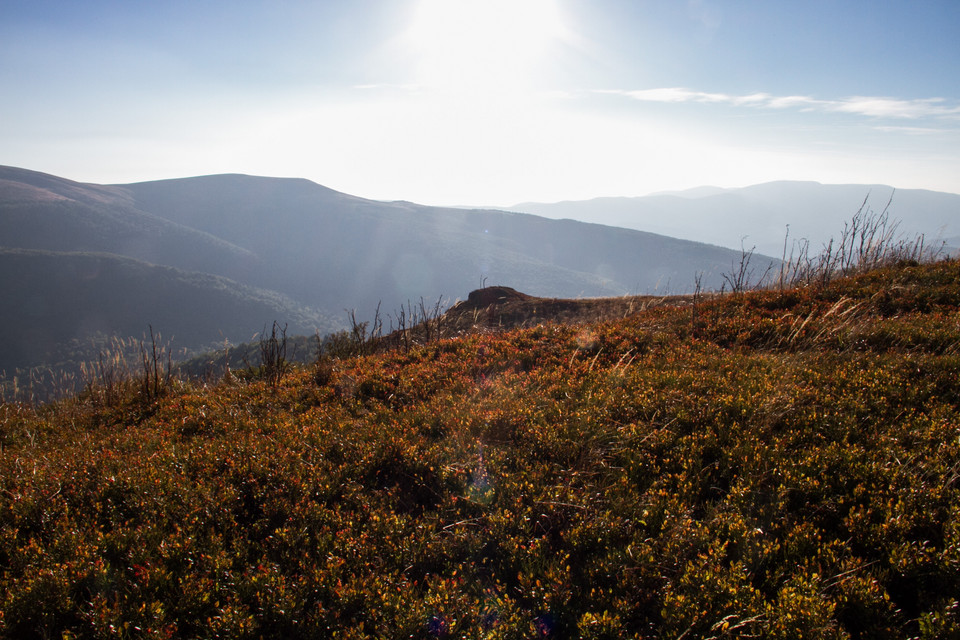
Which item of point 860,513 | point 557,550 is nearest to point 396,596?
point 557,550

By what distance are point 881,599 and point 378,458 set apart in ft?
11.9

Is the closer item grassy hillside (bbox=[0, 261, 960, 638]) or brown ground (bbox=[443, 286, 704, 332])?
grassy hillside (bbox=[0, 261, 960, 638])

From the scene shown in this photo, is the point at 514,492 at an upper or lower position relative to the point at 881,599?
lower

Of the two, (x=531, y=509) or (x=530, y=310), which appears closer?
(x=531, y=509)

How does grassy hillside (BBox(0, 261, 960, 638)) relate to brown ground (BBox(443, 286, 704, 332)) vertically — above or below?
below

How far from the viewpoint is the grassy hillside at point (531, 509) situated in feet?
8.57

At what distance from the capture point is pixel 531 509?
11.3 ft

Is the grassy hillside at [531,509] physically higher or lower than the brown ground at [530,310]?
lower

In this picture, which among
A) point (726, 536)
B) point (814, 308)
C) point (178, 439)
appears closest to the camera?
point (726, 536)

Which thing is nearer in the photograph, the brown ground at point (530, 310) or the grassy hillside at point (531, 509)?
the grassy hillside at point (531, 509)

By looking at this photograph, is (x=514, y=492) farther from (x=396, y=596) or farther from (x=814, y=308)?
(x=814, y=308)

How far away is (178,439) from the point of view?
5094 millimetres

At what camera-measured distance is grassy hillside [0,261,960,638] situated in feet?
8.57

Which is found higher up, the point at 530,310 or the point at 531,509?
the point at 530,310
